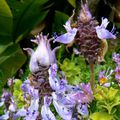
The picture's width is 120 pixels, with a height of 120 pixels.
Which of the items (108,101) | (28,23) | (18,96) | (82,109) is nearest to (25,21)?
(28,23)

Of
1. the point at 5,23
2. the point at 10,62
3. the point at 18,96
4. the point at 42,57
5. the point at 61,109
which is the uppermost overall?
the point at 5,23

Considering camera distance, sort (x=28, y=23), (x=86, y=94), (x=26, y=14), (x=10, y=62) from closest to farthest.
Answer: (x=86, y=94) → (x=10, y=62) → (x=26, y=14) → (x=28, y=23)

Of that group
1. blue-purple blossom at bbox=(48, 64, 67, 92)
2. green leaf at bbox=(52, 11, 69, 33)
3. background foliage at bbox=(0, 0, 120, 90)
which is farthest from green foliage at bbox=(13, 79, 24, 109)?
green leaf at bbox=(52, 11, 69, 33)

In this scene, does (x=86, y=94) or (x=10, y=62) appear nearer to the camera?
(x=86, y=94)

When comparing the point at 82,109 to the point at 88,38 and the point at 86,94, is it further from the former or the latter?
the point at 88,38

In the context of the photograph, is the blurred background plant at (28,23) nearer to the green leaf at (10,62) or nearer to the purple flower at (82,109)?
the green leaf at (10,62)

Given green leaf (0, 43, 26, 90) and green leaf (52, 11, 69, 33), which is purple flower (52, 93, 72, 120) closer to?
green leaf (0, 43, 26, 90)

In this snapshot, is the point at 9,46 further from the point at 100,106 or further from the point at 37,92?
the point at 37,92

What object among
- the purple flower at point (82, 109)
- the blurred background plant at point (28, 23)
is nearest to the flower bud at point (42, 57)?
the purple flower at point (82, 109)
